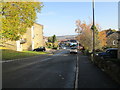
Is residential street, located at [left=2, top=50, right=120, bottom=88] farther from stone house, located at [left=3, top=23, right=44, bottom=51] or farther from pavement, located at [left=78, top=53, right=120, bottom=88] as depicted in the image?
stone house, located at [left=3, top=23, right=44, bottom=51]

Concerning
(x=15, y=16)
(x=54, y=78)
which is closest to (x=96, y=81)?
(x=54, y=78)

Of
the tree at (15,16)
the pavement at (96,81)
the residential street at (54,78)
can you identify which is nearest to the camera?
the pavement at (96,81)

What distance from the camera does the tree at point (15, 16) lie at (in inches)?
800

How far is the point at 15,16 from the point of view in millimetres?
20734

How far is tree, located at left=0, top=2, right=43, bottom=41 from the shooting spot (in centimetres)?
2031

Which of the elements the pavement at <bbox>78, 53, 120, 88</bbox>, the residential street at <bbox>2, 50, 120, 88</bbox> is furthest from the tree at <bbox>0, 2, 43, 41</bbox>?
the pavement at <bbox>78, 53, 120, 88</bbox>

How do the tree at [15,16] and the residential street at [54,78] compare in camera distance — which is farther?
the tree at [15,16]

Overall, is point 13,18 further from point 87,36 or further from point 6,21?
point 87,36

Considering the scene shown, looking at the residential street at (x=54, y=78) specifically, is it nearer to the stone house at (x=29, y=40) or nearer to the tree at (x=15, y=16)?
the tree at (x=15, y=16)

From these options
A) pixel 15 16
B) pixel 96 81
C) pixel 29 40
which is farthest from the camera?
pixel 29 40

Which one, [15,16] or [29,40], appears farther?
[29,40]

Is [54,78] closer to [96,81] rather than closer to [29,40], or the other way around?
[96,81]

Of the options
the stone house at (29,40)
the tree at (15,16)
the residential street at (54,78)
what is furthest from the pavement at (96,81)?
the stone house at (29,40)

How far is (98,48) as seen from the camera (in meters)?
39.1
